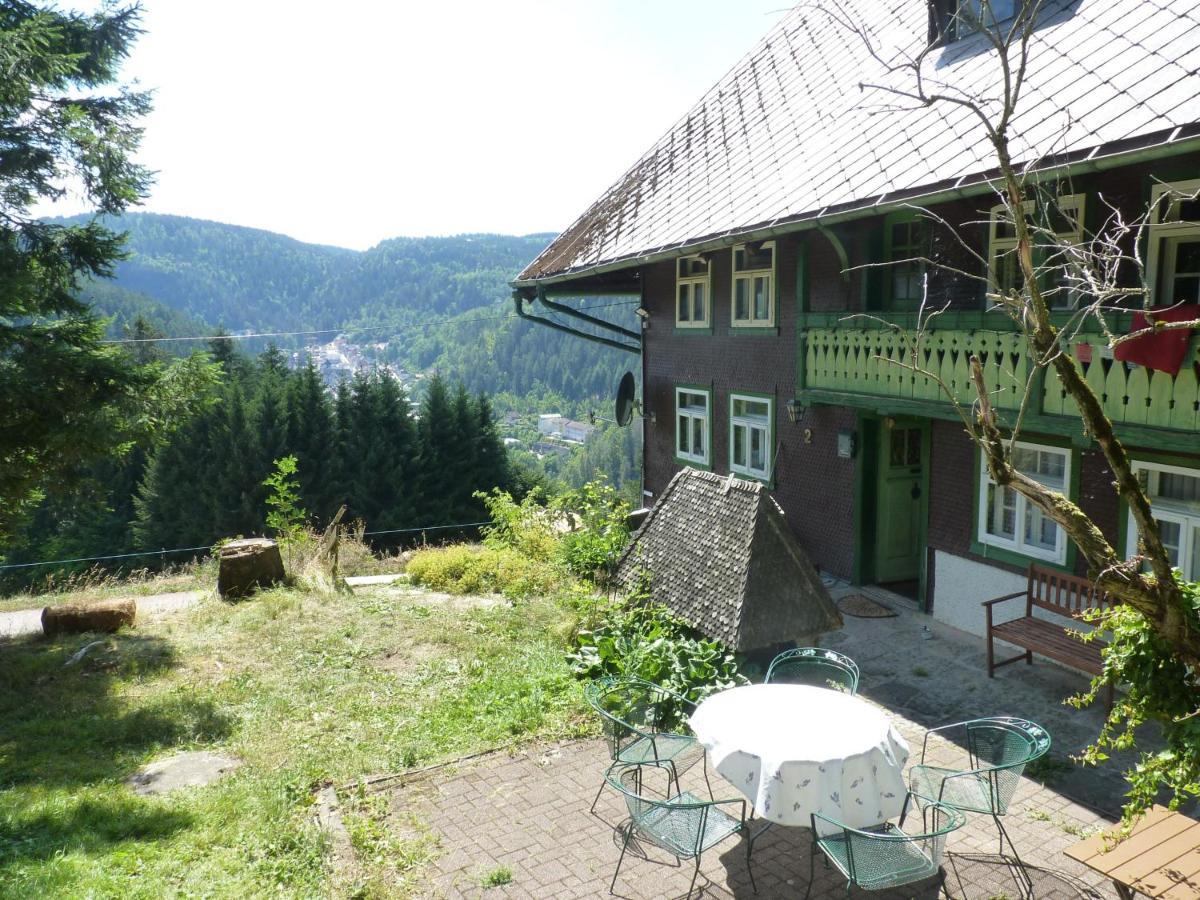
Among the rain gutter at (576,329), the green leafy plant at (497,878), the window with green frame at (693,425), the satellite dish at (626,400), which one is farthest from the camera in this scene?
the satellite dish at (626,400)

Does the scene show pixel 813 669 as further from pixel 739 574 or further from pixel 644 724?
pixel 644 724

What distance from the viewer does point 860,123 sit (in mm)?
11633

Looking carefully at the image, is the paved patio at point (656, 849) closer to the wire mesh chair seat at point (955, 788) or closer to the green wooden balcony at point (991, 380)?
the wire mesh chair seat at point (955, 788)

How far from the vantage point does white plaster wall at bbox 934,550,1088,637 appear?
391 inches

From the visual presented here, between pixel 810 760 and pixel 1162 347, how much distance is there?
477 centimetres

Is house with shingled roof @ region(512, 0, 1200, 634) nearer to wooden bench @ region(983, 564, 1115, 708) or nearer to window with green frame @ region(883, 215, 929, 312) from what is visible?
window with green frame @ region(883, 215, 929, 312)

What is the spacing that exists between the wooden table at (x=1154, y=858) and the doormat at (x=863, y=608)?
638 centimetres

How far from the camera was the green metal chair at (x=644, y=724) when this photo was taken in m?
6.08

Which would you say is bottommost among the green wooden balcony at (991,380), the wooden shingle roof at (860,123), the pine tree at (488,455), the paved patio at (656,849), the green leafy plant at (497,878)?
the pine tree at (488,455)

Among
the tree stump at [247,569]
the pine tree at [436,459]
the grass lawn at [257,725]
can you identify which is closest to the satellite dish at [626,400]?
the grass lawn at [257,725]

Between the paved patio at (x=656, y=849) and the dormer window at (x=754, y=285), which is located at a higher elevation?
the dormer window at (x=754, y=285)

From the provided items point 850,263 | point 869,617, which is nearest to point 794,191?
point 850,263

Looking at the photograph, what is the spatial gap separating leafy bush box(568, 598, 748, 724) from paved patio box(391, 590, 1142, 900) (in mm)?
834

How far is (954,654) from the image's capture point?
9.80 metres
